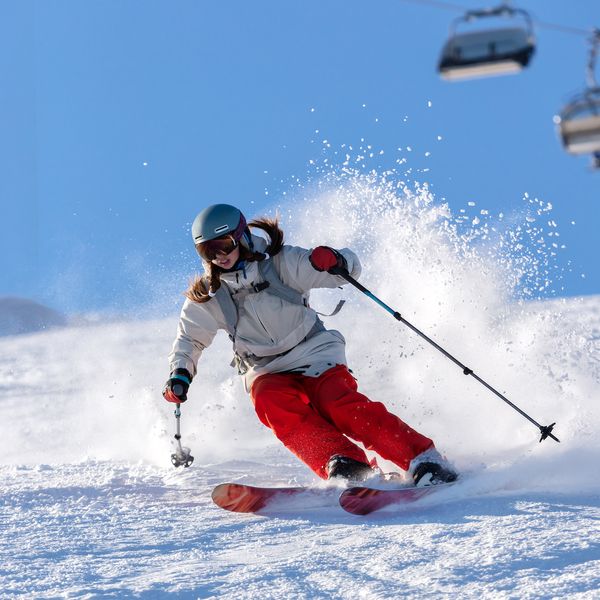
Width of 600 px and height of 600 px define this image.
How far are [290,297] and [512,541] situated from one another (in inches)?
86.5

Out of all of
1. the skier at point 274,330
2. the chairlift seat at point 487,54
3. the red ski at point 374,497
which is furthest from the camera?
the skier at point 274,330

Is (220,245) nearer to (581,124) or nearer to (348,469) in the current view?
(348,469)

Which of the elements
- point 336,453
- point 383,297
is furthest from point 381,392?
point 336,453

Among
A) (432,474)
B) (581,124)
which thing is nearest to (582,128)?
(581,124)

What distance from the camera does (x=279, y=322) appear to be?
535cm

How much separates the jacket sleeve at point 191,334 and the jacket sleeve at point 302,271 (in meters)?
0.50

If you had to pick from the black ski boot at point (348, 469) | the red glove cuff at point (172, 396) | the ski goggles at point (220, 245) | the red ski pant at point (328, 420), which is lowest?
the black ski boot at point (348, 469)

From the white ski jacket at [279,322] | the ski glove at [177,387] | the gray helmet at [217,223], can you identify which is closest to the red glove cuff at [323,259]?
the white ski jacket at [279,322]

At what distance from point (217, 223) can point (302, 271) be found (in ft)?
1.83

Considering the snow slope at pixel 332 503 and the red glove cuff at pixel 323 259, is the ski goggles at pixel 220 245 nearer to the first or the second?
the red glove cuff at pixel 323 259

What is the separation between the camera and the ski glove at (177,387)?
5.34m

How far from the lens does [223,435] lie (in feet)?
23.9

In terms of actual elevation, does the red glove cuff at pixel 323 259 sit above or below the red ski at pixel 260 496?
above

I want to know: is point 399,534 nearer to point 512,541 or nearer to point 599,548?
point 512,541
